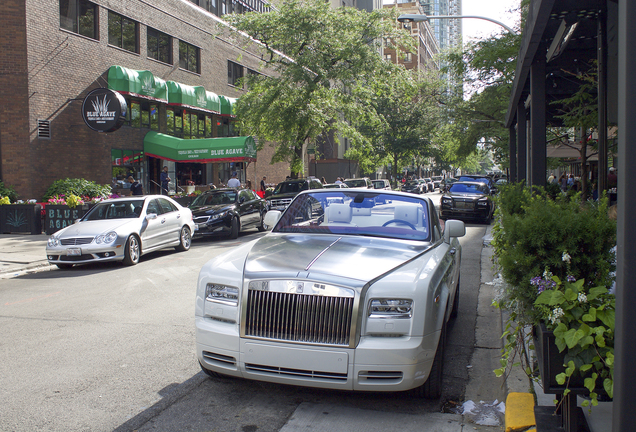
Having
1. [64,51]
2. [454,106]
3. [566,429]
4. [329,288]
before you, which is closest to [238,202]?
[64,51]

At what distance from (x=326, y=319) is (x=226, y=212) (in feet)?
42.3

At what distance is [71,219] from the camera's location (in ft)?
57.5

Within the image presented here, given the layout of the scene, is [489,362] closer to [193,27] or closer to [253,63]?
[193,27]

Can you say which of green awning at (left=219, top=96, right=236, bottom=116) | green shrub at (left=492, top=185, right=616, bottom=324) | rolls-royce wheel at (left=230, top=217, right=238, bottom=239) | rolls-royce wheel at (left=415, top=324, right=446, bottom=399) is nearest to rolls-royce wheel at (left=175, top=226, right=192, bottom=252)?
rolls-royce wheel at (left=230, top=217, right=238, bottom=239)

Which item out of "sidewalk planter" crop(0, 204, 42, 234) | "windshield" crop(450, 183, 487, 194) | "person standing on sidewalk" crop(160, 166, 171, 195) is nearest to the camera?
"sidewalk planter" crop(0, 204, 42, 234)

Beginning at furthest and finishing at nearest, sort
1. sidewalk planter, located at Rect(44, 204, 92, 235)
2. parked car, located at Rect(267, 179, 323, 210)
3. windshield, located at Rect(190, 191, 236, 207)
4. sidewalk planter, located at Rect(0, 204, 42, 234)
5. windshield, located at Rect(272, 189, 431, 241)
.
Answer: parked car, located at Rect(267, 179, 323, 210) < sidewalk planter, located at Rect(0, 204, 42, 234) < sidewalk planter, located at Rect(44, 204, 92, 235) < windshield, located at Rect(190, 191, 236, 207) < windshield, located at Rect(272, 189, 431, 241)

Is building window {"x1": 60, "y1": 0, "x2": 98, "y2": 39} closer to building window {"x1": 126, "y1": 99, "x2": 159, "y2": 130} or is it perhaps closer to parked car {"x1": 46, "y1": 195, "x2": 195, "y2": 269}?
building window {"x1": 126, "y1": 99, "x2": 159, "y2": 130}

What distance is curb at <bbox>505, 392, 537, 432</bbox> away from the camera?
11.8ft

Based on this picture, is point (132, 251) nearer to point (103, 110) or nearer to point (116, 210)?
point (116, 210)

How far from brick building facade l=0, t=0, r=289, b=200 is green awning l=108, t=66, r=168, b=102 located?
551 millimetres

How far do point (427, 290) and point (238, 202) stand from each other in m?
13.7

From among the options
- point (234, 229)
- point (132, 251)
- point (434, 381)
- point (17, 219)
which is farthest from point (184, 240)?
point (434, 381)

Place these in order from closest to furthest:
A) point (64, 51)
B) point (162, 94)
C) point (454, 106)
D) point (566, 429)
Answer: point (566, 429) < point (64, 51) < point (162, 94) < point (454, 106)

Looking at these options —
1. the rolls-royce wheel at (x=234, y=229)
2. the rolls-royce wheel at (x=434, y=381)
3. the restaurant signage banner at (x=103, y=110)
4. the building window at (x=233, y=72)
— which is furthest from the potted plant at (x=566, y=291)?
the building window at (x=233, y=72)
